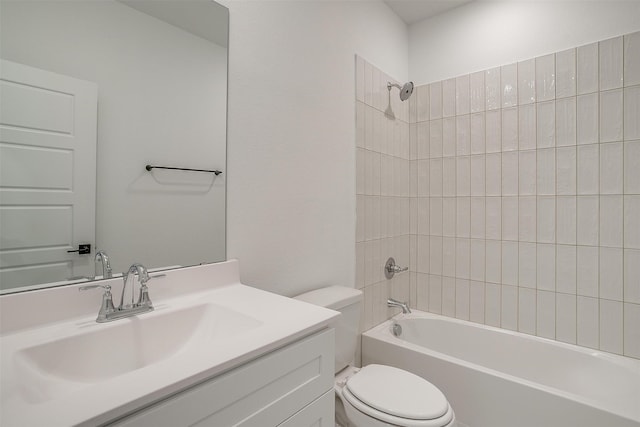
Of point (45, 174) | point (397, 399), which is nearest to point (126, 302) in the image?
point (45, 174)

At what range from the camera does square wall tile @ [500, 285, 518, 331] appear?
205 cm

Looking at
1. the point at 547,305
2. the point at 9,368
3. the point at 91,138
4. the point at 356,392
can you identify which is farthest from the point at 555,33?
the point at 9,368

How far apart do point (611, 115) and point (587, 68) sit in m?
0.30

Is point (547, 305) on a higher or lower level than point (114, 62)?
lower

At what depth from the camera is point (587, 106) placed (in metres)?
1.81

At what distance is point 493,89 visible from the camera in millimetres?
2107

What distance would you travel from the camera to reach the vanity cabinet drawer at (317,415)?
839 mm

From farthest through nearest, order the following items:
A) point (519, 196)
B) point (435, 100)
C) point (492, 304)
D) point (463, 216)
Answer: point (435, 100) → point (463, 216) → point (492, 304) → point (519, 196)

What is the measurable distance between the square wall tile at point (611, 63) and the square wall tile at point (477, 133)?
24.0 inches

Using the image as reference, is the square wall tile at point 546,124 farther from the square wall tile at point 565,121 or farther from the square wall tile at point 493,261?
the square wall tile at point 493,261

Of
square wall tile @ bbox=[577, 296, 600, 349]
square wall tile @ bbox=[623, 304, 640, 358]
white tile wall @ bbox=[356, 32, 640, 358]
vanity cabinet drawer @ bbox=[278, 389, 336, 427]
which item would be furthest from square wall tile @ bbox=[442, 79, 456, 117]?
vanity cabinet drawer @ bbox=[278, 389, 336, 427]

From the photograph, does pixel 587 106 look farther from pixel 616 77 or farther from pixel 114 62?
pixel 114 62

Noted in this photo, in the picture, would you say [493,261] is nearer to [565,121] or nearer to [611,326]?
[611,326]

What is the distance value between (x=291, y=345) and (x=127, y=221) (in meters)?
0.67
